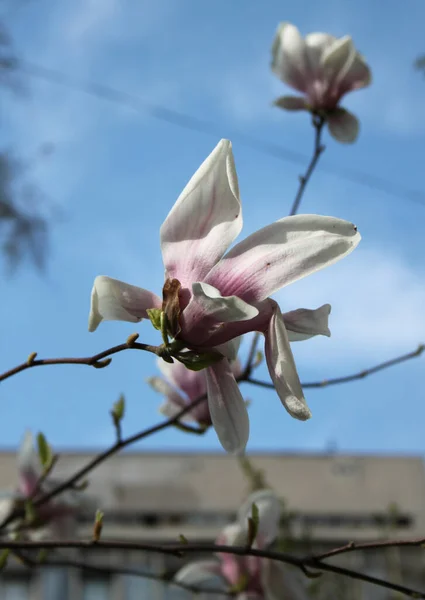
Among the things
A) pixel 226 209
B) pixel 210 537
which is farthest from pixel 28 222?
pixel 226 209

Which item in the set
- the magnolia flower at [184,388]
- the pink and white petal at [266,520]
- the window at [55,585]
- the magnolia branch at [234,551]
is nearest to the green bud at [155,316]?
the magnolia branch at [234,551]

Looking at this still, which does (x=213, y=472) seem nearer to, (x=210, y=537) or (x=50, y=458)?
(x=210, y=537)

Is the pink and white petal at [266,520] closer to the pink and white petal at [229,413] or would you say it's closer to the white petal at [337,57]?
the pink and white petal at [229,413]

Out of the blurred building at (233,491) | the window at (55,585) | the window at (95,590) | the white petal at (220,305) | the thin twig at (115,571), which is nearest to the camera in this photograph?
the white petal at (220,305)

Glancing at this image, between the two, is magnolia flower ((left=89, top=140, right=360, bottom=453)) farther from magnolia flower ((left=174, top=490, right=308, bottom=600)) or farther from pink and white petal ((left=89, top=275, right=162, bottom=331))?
magnolia flower ((left=174, top=490, right=308, bottom=600))

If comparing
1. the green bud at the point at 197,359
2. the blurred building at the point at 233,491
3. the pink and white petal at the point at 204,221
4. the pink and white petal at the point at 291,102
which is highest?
the blurred building at the point at 233,491

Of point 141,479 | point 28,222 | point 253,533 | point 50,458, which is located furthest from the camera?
point 141,479
